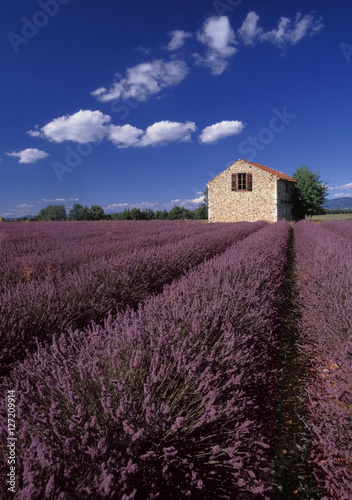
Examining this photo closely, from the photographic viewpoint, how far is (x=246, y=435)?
1.38 metres

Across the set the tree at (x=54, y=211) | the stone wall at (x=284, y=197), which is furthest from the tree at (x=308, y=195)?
the tree at (x=54, y=211)

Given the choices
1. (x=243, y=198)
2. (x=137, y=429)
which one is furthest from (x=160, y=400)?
(x=243, y=198)

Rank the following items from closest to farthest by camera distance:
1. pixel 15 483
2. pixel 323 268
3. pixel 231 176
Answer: pixel 15 483, pixel 323 268, pixel 231 176

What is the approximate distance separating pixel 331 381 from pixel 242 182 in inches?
840

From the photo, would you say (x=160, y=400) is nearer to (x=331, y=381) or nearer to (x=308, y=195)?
(x=331, y=381)

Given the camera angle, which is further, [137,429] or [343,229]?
[343,229]

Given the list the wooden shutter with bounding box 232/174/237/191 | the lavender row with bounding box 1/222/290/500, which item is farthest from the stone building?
the lavender row with bounding box 1/222/290/500

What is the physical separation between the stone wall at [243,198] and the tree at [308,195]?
784cm

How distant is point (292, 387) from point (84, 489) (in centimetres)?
222

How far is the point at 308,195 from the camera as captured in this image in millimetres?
27000

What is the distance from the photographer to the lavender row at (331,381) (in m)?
1.40

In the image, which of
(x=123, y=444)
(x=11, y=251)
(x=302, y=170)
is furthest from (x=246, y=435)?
(x=302, y=170)

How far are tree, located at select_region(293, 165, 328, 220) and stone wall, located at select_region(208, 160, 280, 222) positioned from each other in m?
7.84

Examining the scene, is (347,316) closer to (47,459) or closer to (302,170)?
(47,459)
